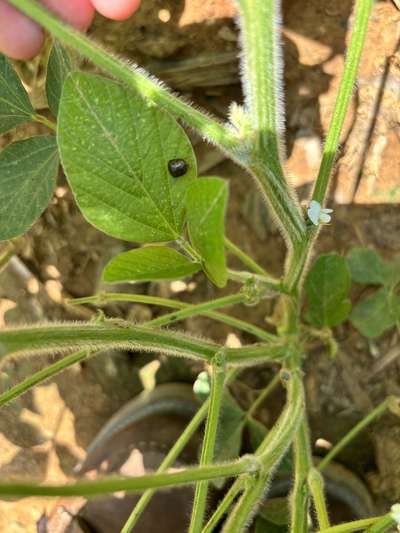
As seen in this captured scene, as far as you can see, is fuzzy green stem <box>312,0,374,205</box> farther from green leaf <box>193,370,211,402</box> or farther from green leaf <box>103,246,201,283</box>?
green leaf <box>193,370,211,402</box>

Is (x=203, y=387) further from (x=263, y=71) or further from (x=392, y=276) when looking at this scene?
(x=263, y=71)

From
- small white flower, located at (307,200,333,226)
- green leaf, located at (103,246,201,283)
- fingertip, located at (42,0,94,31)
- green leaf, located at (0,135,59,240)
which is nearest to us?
green leaf, located at (103,246,201,283)

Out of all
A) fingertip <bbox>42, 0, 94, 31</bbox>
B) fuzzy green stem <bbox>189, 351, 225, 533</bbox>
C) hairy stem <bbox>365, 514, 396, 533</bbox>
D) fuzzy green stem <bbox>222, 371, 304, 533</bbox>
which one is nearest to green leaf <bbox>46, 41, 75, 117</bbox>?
fingertip <bbox>42, 0, 94, 31</bbox>

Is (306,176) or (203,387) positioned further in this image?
(306,176)

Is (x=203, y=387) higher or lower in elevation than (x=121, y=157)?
lower

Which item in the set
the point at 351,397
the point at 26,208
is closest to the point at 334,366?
the point at 351,397

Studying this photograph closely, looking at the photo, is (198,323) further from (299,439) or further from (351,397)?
(299,439)

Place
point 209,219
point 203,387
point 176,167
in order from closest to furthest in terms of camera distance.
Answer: point 209,219 → point 176,167 → point 203,387

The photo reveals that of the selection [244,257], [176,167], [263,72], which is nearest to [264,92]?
[263,72]
